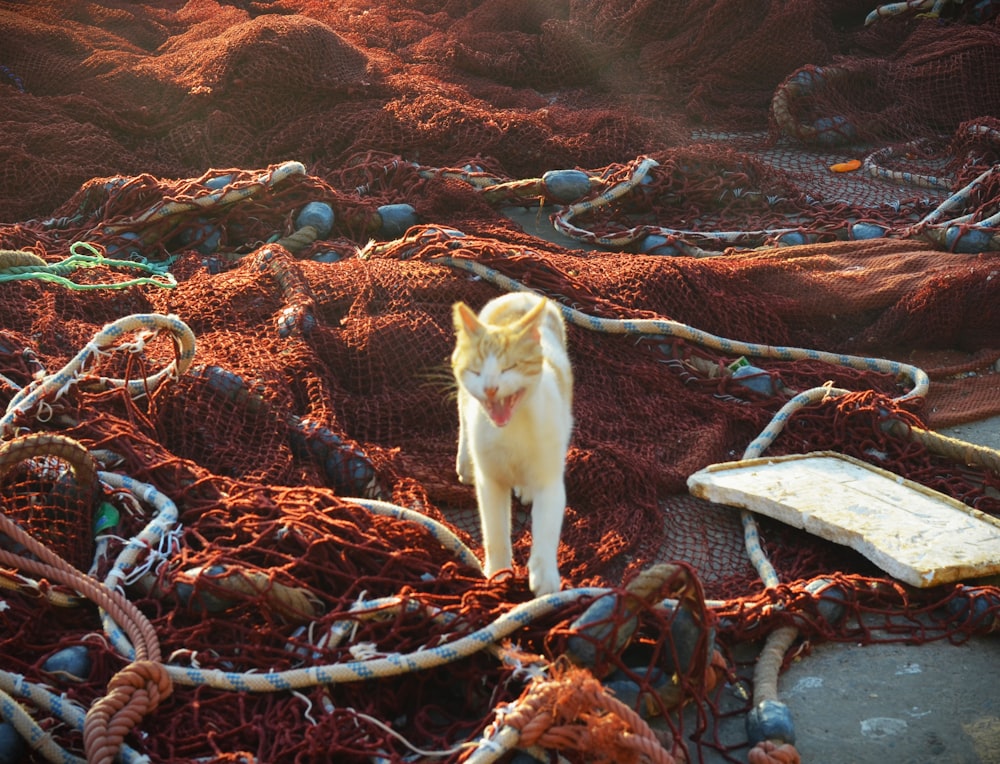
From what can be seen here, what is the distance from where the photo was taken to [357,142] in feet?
22.5

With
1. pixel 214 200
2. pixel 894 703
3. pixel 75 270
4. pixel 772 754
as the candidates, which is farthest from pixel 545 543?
pixel 214 200

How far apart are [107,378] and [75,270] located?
127 cm

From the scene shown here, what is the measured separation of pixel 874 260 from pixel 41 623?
13.5 feet

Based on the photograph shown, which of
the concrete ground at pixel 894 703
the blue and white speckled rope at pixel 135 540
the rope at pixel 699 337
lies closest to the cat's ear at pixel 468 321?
the blue and white speckled rope at pixel 135 540

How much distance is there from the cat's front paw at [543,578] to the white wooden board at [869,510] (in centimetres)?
114

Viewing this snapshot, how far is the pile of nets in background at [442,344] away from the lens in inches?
103

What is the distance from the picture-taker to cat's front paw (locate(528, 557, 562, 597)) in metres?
2.75

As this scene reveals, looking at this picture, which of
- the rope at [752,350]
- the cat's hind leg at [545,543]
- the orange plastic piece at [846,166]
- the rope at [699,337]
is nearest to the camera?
the cat's hind leg at [545,543]

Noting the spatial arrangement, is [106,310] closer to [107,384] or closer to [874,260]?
[107,384]

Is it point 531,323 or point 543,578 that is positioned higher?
point 531,323

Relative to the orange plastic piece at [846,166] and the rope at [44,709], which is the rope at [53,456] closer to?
the rope at [44,709]

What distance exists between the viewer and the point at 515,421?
2.71m

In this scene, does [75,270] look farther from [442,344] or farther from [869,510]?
[869,510]

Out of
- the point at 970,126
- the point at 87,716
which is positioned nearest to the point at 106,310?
the point at 87,716
